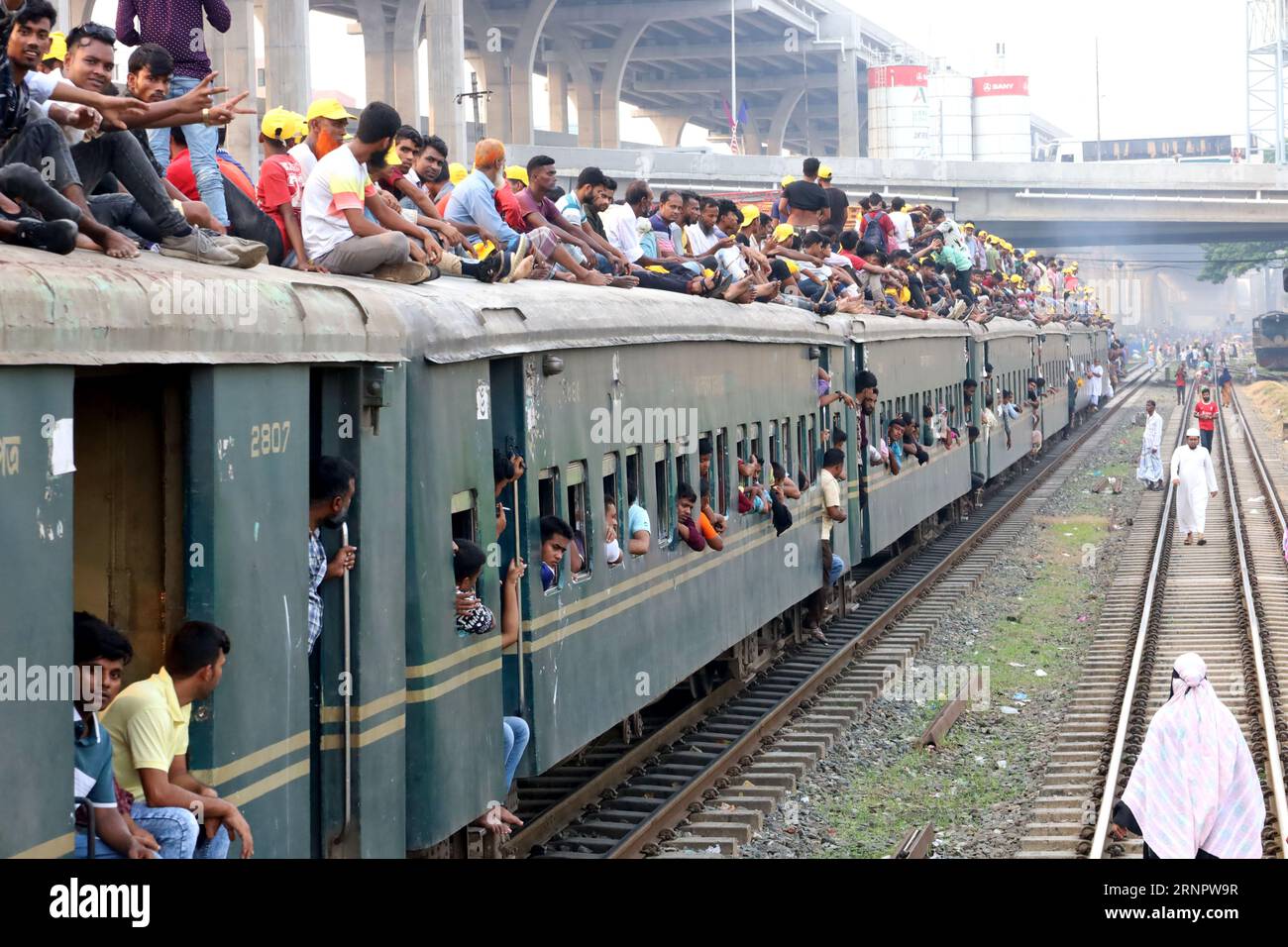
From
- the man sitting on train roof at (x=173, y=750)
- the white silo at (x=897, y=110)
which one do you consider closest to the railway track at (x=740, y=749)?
the man sitting on train roof at (x=173, y=750)

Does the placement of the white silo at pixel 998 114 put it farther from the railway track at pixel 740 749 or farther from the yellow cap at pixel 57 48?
the yellow cap at pixel 57 48

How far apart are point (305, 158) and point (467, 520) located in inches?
89.4

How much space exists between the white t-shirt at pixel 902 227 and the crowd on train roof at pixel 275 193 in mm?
9870

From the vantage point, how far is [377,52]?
56.0m

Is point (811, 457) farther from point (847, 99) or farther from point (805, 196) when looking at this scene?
point (847, 99)

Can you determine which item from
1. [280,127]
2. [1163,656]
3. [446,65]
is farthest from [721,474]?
[446,65]

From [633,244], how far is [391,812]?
317 inches

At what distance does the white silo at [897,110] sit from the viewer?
9238 centimetres

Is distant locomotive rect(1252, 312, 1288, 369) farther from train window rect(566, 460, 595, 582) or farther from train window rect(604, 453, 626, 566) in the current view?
train window rect(566, 460, 595, 582)

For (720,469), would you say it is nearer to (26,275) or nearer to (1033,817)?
(1033,817)

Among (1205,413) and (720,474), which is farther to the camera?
(1205,413)

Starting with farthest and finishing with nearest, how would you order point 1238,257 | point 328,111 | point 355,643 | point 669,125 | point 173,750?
1. point 669,125
2. point 1238,257
3. point 328,111
4. point 355,643
5. point 173,750

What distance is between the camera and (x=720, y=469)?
13.3 m

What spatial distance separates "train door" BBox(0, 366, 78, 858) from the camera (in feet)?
15.2
